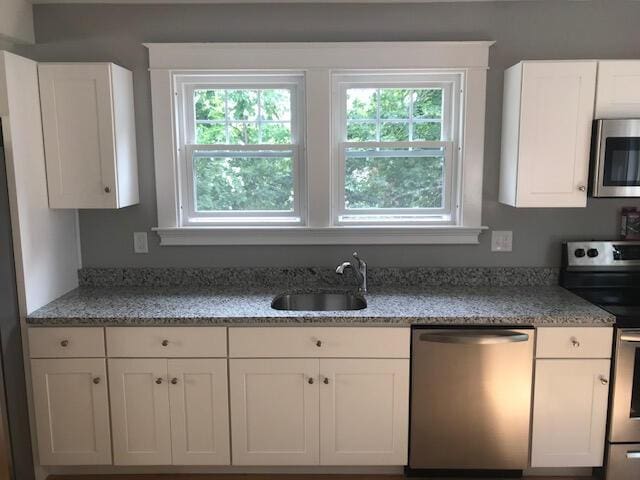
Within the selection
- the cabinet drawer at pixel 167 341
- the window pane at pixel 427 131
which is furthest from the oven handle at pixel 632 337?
the cabinet drawer at pixel 167 341

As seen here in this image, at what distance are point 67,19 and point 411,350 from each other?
2462 millimetres

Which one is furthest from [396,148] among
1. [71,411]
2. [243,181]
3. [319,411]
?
[71,411]

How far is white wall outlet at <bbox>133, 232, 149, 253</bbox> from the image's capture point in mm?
2709

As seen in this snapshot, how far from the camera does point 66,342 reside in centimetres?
220

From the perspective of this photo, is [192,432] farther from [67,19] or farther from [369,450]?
[67,19]

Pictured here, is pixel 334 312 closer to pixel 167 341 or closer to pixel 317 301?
pixel 317 301

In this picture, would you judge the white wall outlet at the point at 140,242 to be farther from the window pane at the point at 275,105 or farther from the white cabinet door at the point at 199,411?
the window pane at the point at 275,105

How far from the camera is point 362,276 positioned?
2.55 meters

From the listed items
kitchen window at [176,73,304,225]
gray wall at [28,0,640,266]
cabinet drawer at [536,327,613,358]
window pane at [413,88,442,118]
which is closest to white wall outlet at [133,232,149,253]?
kitchen window at [176,73,304,225]

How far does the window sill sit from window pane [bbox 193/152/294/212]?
16 cm

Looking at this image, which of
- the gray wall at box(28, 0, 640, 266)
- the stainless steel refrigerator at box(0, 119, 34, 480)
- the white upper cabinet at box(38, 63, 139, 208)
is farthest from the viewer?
the gray wall at box(28, 0, 640, 266)

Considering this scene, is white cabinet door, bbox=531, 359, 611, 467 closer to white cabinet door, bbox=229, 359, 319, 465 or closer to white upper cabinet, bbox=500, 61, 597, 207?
white upper cabinet, bbox=500, 61, 597, 207

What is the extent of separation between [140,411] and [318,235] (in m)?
1.27

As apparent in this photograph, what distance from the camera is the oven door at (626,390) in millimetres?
2133
